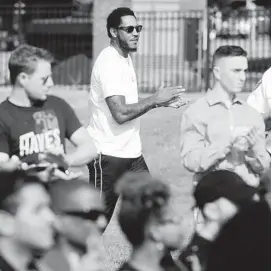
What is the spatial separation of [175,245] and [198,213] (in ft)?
2.40

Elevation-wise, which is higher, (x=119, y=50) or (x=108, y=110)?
(x=119, y=50)

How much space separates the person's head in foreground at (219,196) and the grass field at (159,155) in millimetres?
2441

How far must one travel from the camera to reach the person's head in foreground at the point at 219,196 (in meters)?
4.69

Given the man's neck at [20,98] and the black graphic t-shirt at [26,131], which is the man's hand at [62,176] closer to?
the black graphic t-shirt at [26,131]

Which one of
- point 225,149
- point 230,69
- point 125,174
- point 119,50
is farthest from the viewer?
point 119,50

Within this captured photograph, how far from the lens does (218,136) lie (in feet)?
18.5

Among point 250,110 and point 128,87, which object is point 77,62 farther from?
point 250,110

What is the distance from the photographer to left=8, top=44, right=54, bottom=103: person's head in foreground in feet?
17.8

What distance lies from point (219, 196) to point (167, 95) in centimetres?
180

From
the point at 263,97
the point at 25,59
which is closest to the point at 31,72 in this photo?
the point at 25,59

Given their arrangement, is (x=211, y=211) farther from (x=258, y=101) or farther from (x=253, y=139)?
(x=258, y=101)

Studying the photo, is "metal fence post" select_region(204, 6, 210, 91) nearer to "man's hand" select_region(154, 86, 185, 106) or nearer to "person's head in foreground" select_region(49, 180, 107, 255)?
"man's hand" select_region(154, 86, 185, 106)

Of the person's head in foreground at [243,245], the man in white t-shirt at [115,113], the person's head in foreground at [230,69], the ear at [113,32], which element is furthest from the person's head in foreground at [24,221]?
the ear at [113,32]

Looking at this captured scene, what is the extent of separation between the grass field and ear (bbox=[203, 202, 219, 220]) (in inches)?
99.5
